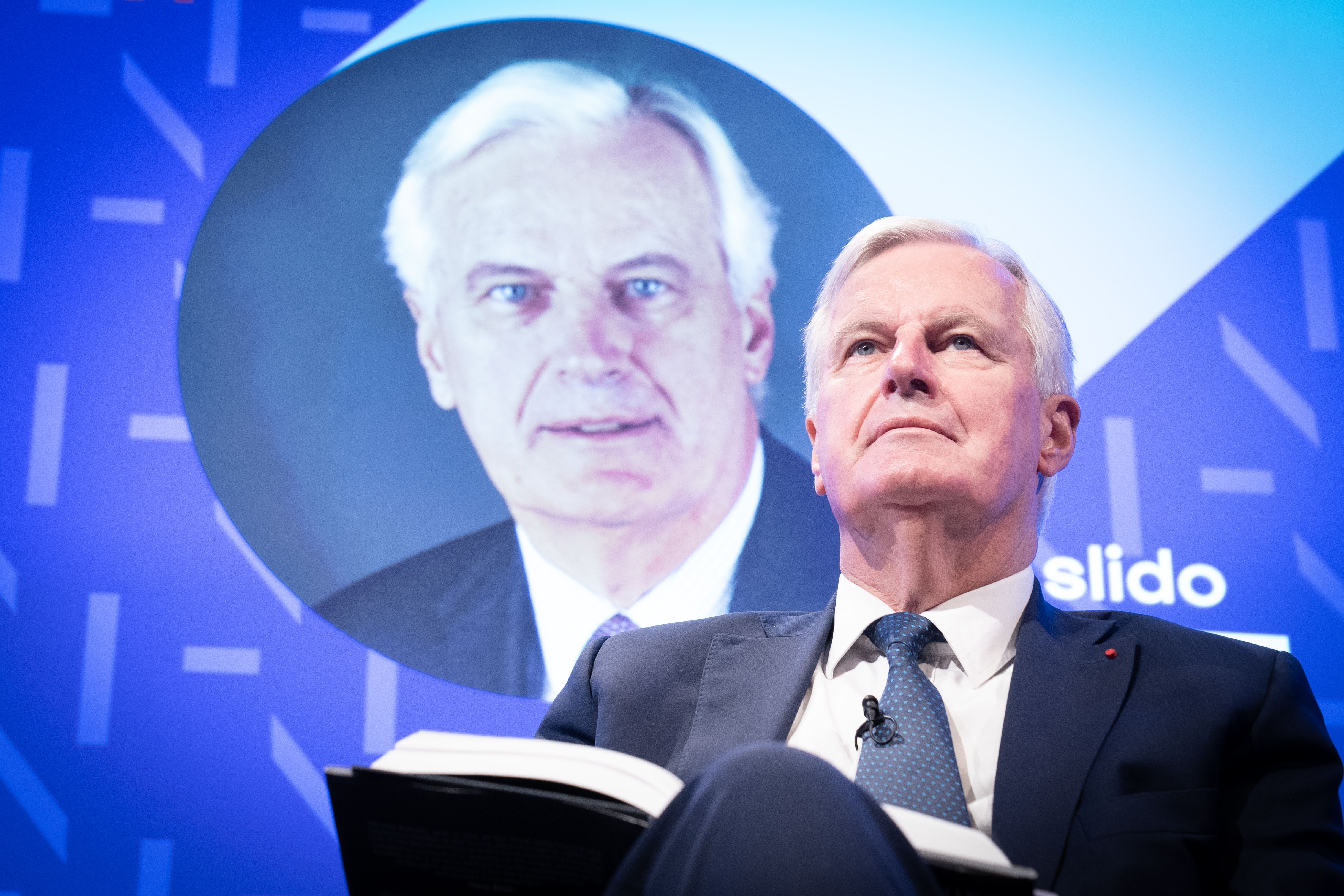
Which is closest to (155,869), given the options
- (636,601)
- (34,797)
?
(34,797)

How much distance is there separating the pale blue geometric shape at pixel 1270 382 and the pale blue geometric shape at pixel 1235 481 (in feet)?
0.52

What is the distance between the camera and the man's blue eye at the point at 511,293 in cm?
214

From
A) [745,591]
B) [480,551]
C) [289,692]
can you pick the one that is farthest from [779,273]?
[289,692]

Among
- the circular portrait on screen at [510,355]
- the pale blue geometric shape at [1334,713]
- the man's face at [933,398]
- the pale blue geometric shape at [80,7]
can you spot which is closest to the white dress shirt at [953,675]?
the man's face at [933,398]

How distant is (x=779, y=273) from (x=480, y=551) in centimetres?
91

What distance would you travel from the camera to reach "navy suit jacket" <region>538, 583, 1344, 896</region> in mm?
1077

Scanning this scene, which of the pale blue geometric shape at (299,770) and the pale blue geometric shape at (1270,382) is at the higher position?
the pale blue geometric shape at (1270,382)

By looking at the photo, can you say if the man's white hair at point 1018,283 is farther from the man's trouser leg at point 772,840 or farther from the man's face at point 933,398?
the man's trouser leg at point 772,840

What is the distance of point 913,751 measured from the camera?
3.81ft

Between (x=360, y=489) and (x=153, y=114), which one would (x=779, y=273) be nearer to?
(x=360, y=489)

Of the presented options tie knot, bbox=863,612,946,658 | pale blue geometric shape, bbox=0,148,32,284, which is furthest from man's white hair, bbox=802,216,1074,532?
pale blue geometric shape, bbox=0,148,32,284

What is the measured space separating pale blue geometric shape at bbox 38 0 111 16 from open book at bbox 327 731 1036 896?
2144mm

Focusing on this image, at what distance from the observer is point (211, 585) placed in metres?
1.97

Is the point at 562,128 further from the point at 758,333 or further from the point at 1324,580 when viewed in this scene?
the point at 1324,580
